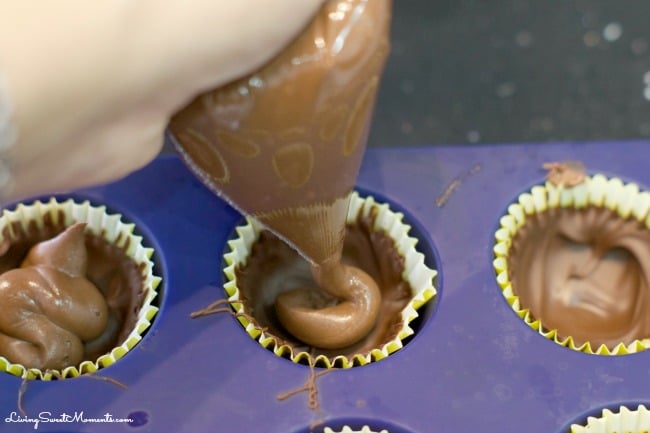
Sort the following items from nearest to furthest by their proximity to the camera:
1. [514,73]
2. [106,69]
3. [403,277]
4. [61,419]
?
[106,69] < [61,419] < [403,277] < [514,73]

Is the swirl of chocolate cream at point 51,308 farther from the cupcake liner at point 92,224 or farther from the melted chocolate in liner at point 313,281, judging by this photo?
the melted chocolate in liner at point 313,281

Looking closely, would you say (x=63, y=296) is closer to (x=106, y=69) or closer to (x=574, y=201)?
(x=106, y=69)

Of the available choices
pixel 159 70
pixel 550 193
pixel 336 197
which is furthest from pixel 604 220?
pixel 159 70

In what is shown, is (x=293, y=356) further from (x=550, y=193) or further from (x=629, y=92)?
(x=629, y=92)

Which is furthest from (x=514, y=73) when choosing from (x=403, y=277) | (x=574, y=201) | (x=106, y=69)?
(x=106, y=69)

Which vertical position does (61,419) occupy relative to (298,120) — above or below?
below

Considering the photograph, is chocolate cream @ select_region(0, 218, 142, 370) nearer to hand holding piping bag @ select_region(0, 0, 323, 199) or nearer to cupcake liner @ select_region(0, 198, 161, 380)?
cupcake liner @ select_region(0, 198, 161, 380)

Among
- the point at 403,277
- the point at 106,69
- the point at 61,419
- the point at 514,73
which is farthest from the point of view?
the point at 514,73
